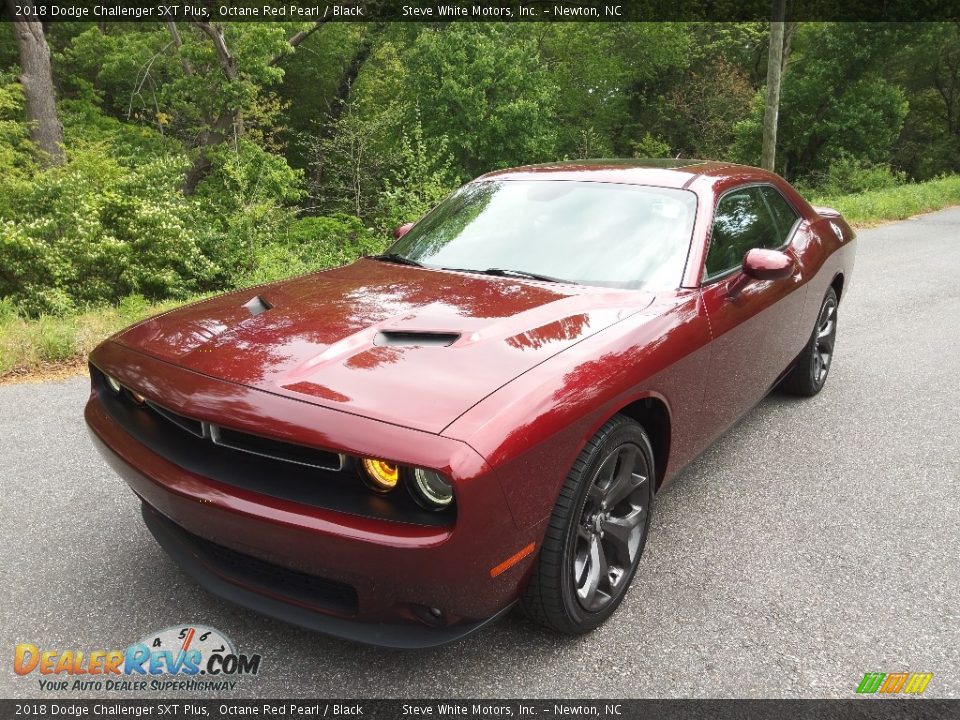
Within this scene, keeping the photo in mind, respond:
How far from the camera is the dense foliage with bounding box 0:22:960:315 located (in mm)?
9898

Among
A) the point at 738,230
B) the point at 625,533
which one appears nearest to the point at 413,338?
the point at 625,533

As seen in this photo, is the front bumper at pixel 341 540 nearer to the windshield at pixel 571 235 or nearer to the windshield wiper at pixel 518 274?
the windshield wiper at pixel 518 274

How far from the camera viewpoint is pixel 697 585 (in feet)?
8.78

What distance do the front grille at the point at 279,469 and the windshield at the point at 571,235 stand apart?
1389 mm

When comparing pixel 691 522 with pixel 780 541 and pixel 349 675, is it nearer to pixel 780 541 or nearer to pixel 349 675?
pixel 780 541

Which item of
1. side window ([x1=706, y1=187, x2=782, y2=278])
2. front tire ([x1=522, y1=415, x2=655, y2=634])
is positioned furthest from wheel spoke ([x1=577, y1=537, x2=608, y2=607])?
side window ([x1=706, y1=187, x2=782, y2=278])

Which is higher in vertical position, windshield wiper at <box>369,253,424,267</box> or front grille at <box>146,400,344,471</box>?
windshield wiper at <box>369,253,424,267</box>

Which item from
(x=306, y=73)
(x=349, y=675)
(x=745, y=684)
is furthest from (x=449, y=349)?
(x=306, y=73)

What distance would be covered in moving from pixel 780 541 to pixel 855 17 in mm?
29331

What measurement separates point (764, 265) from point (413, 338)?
1628 mm

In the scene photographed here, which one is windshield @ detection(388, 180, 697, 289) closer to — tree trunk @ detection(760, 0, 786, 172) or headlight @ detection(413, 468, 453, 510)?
headlight @ detection(413, 468, 453, 510)

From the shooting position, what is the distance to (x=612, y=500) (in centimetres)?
244
